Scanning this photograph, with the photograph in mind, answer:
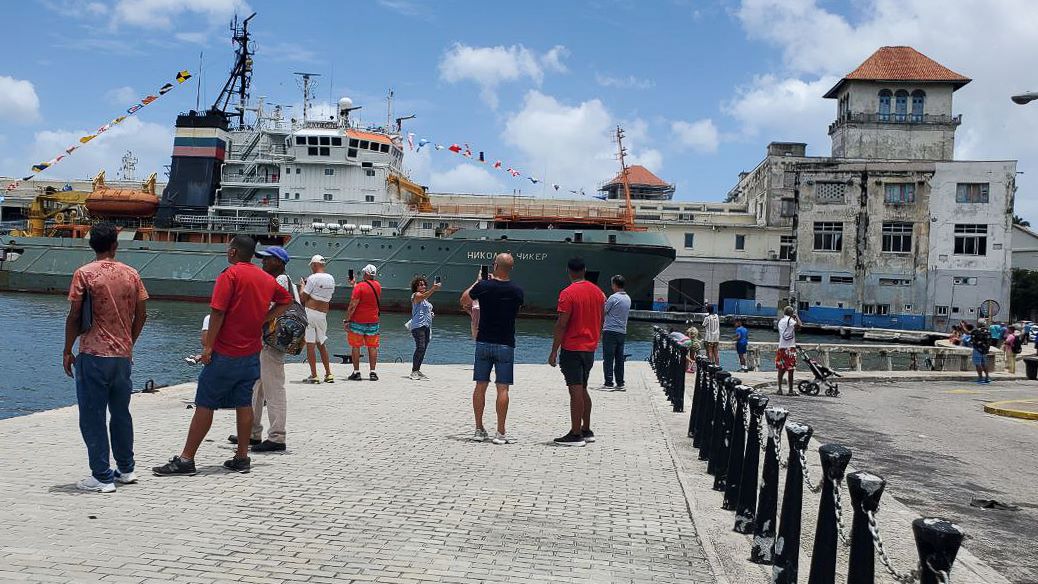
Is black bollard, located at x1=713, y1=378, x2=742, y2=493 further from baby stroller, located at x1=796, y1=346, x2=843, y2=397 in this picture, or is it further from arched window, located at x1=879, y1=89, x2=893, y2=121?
arched window, located at x1=879, y1=89, x2=893, y2=121

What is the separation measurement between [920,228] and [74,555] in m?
55.7

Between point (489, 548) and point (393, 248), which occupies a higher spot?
point (393, 248)

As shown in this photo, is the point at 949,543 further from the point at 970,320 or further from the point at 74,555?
the point at 970,320

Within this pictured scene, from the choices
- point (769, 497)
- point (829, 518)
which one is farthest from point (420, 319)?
point (829, 518)

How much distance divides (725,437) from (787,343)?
875 cm

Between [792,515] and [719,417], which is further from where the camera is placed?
[719,417]

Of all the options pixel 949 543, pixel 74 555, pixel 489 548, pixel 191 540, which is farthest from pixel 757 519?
pixel 74 555

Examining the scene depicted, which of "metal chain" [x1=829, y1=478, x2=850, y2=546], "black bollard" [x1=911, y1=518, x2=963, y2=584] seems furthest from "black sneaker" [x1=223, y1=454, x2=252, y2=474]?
"black bollard" [x1=911, y1=518, x2=963, y2=584]

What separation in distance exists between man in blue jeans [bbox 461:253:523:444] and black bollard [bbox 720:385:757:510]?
241cm

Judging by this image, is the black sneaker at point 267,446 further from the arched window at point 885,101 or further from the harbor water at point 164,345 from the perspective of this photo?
the arched window at point 885,101

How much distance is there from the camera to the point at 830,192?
54000 millimetres

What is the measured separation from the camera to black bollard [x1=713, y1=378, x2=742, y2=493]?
6215 millimetres

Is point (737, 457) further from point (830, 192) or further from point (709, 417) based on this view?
point (830, 192)

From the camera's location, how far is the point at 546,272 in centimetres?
4266
